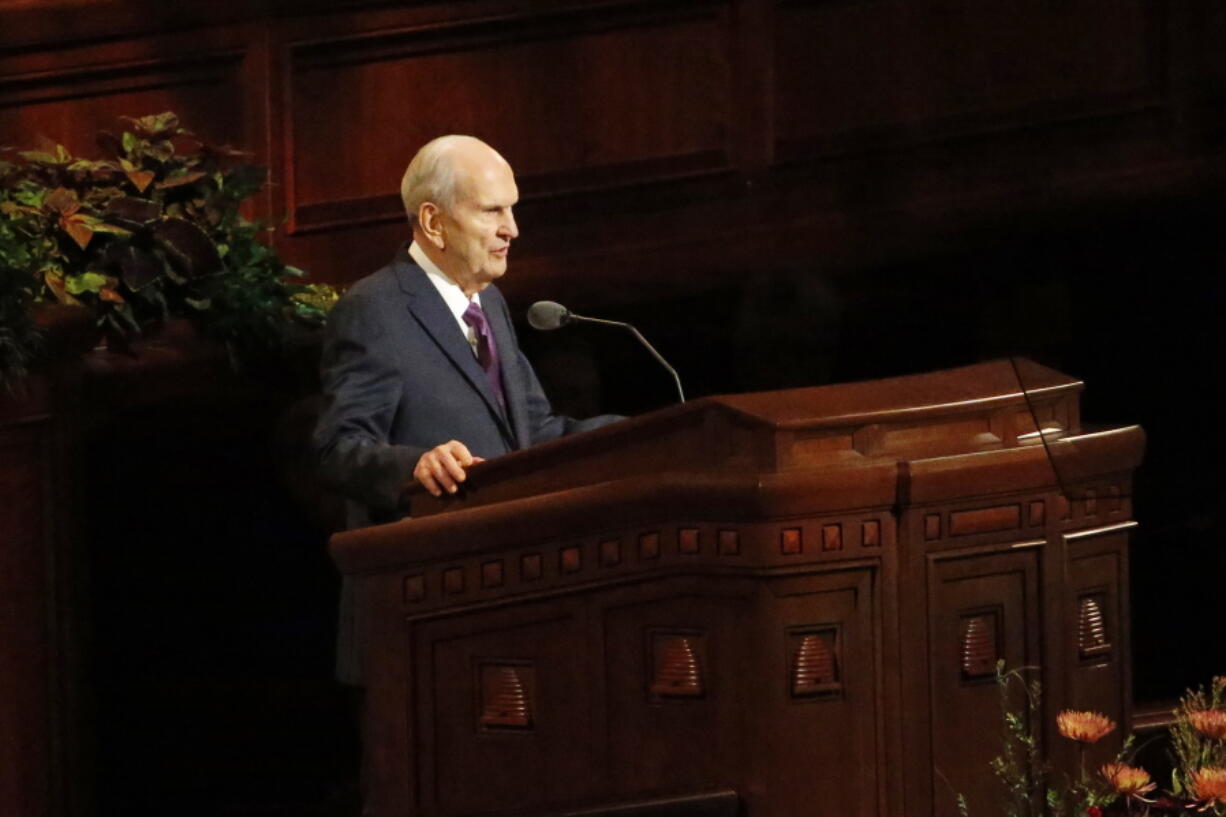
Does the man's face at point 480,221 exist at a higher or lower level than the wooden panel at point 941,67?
lower

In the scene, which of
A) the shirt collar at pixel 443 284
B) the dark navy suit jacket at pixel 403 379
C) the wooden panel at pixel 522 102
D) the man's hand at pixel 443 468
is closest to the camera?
the man's hand at pixel 443 468

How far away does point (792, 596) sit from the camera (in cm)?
302

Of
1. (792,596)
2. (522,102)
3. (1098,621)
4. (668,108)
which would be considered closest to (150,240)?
(522,102)

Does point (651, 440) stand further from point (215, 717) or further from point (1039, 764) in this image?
point (215, 717)

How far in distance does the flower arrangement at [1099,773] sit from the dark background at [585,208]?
1.31 m

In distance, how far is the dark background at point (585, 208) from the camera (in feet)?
15.5

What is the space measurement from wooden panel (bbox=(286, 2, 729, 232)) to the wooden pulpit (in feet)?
8.34

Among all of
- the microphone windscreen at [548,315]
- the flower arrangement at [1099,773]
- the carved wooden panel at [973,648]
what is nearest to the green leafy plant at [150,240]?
A: the microphone windscreen at [548,315]

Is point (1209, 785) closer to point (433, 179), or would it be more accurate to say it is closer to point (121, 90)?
point (433, 179)

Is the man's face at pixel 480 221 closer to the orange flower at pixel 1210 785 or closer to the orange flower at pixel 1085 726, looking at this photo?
the orange flower at pixel 1085 726

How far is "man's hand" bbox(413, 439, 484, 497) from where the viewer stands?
3441mm

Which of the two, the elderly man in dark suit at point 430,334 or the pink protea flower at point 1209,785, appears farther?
the elderly man in dark suit at point 430,334

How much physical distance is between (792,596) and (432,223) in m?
1.23

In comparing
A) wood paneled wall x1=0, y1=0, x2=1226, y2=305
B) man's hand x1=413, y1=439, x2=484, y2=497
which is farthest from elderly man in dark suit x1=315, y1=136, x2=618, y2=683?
wood paneled wall x1=0, y1=0, x2=1226, y2=305
